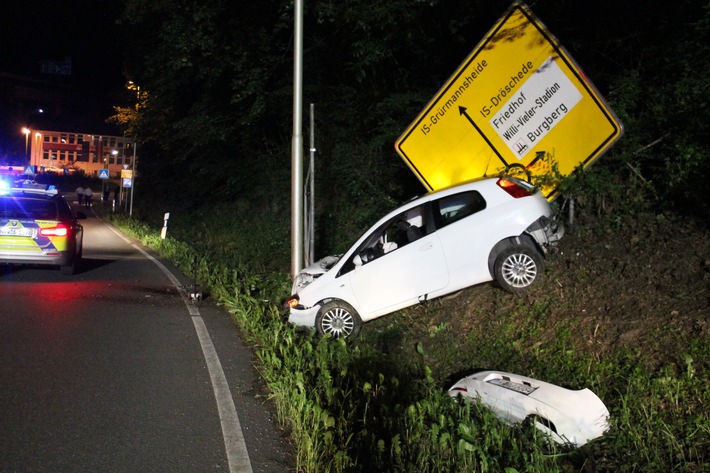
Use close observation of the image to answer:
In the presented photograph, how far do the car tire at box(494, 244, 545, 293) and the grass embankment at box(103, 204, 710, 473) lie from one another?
0.56ft

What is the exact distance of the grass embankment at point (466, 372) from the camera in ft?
15.6

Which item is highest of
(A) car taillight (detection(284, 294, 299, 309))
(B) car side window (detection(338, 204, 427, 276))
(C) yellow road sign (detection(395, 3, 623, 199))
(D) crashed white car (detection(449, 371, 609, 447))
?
(C) yellow road sign (detection(395, 3, 623, 199))

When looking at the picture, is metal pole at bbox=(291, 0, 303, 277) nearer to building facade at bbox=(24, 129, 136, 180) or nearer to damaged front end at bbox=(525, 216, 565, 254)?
damaged front end at bbox=(525, 216, 565, 254)

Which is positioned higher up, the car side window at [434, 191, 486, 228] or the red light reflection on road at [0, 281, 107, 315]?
the red light reflection on road at [0, 281, 107, 315]

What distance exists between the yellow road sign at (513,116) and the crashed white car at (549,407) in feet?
14.0

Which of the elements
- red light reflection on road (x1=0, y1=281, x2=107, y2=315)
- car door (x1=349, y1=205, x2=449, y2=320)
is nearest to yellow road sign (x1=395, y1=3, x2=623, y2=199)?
car door (x1=349, y1=205, x2=449, y2=320)

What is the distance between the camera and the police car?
13867 mm

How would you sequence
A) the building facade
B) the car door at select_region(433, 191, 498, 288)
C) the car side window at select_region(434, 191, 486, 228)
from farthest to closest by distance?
the building facade
the car side window at select_region(434, 191, 486, 228)
the car door at select_region(433, 191, 498, 288)

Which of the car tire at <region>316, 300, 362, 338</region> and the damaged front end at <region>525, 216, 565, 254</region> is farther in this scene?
the car tire at <region>316, 300, 362, 338</region>

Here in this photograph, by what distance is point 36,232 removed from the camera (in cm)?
1403

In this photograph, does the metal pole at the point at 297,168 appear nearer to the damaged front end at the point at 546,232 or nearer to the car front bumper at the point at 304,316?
the car front bumper at the point at 304,316

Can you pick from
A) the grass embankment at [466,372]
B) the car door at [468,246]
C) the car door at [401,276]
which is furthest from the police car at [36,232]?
the car door at [468,246]

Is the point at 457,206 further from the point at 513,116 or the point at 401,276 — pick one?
the point at 513,116

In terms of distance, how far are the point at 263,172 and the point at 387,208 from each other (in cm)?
1063
